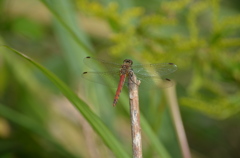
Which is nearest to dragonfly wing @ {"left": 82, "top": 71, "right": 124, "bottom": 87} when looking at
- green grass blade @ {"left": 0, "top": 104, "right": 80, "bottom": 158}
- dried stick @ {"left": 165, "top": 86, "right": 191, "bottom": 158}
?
dried stick @ {"left": 165, "top": 86, "right": 191, "bottom": 158}

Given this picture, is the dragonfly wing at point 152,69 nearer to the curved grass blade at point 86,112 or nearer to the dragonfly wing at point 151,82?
the dragonfly wing at point 151,82

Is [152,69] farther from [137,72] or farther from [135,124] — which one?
[135,124]

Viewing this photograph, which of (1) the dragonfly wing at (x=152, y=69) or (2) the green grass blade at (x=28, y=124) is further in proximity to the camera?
(2) the green grass blade at (x=28, y=124)

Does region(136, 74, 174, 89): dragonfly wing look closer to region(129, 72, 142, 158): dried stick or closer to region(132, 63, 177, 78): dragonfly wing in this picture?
region(132, 63, 177, 78): dragonfly wing

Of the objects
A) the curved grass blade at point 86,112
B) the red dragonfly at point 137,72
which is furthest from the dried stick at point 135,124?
the red dragonfly at point 137,72

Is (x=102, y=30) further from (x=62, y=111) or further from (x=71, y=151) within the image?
(x=71, y=151)

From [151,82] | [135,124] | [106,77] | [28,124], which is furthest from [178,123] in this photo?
[28,124]
